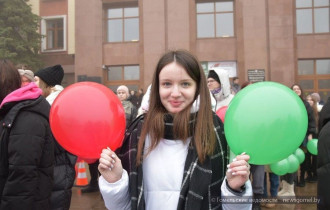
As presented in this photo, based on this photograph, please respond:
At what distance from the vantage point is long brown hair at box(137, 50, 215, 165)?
1.68 metres

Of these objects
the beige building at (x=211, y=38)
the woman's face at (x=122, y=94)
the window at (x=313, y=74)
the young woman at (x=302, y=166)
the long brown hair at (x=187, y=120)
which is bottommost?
the young woman at (x=302, y=166)

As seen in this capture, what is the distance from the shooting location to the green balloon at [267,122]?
1.61 m

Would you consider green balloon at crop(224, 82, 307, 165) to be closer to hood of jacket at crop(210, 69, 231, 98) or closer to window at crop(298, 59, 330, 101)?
hood of jacket at crop(210, 69, 231, 98)

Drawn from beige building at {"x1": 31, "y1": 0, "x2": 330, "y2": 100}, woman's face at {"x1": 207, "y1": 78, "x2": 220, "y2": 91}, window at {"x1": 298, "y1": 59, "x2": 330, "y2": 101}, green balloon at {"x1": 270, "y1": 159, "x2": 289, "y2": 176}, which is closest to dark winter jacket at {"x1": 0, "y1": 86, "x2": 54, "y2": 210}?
woman's face at {"x1": 207, "y1": 78, "x2": 220, "y2": 91}

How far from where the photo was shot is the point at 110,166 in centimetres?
160

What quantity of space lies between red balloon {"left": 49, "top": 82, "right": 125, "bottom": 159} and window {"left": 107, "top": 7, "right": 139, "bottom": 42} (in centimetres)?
1877

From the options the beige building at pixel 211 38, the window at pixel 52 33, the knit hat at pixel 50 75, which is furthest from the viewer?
the window at pixel 52 33

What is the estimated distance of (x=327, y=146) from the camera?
169 cm

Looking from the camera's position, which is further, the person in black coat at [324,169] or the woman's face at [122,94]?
the woman's face at [122,94]

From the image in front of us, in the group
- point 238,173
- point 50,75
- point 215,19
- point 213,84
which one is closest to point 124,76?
point 215,19

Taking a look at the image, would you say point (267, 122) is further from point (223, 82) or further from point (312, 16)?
point (312, 16)

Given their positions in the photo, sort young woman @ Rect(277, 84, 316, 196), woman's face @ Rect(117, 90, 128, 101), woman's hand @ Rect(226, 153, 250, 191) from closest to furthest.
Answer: woman's hand @ Rect(226, 153, 250, 191) < young woman @ Rect(277, 84, 316, 196) < woman's face @ Rect(117, 90, 128, 101)

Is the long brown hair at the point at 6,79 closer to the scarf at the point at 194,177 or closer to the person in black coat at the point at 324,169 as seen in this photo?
the scarf at the point at 194,177

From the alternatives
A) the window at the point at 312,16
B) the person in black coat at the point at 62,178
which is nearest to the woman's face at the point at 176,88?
the person in black coat at the point at 62,178
